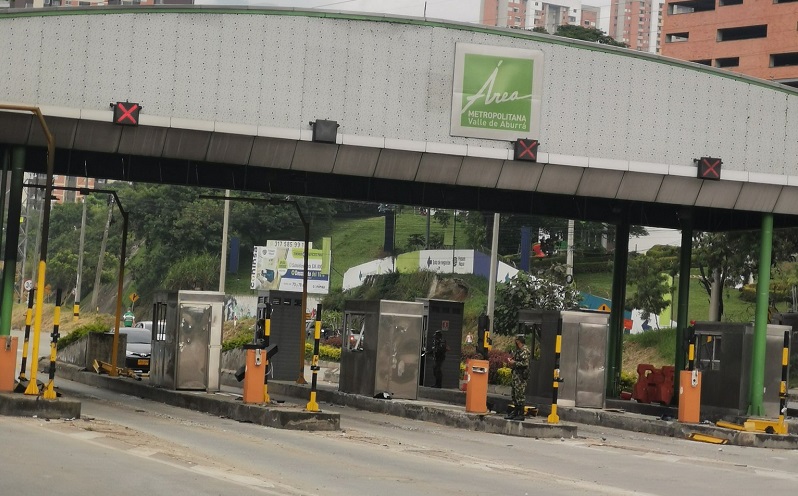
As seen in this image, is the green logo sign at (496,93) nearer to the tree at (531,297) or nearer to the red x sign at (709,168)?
the red x sign at (709,168)

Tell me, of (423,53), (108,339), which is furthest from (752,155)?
(108,339)

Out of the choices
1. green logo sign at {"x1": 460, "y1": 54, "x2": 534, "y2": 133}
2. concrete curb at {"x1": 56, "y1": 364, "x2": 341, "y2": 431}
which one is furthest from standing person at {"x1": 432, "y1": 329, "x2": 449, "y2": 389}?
green logo sign at {"x1": 460, "y1": 54, "x2": 534, "y2": 133}

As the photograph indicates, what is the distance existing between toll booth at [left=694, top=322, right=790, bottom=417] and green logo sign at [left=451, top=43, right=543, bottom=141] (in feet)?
20.1

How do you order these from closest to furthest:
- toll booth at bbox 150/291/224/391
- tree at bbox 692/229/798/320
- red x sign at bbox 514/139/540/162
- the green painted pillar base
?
toll booth at bbox 150/291/224/391 < red x sign at bbox 514/139/540/162 < the green painted pillar base < tree at bbox 692/229/798/320

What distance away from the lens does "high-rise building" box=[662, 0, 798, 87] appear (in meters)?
95.9

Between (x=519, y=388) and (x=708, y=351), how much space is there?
7.45 m

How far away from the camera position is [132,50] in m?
27.4

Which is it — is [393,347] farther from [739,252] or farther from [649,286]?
[649,286]

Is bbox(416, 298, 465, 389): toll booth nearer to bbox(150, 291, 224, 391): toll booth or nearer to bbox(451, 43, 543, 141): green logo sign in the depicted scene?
bbox(451, 43, 543, 141): green logo sign

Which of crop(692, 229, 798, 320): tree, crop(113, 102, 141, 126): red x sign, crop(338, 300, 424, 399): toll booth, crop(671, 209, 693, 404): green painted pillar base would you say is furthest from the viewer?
crop(692, 229, 798, 320): tree

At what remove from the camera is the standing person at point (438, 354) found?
120 ft

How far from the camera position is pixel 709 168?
30016 mm

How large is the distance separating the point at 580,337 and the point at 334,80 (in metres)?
7.99

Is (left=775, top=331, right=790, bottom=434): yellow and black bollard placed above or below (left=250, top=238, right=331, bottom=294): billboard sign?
below
